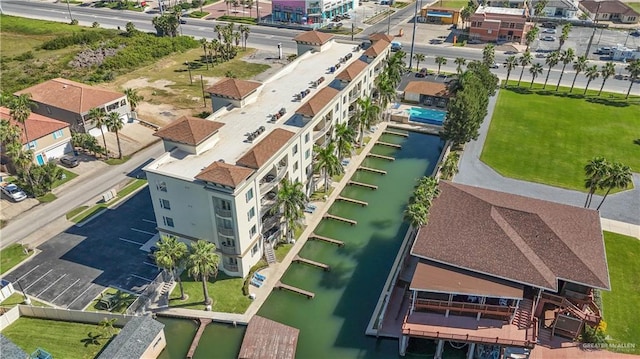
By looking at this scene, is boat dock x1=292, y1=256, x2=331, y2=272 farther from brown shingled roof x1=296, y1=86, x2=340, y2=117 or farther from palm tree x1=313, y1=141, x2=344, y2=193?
brown shingled roof x1=296, y1=86, x2=340, y2=117

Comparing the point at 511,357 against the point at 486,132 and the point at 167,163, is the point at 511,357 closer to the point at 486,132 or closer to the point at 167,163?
the point at 167,163

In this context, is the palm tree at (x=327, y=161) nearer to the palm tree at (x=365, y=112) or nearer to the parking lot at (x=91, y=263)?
the palm tree at (x=365, y=112)

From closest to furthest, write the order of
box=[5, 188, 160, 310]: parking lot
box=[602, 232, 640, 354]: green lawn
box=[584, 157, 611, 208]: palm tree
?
box=[602, 232, 640, 354]: green lawn < box=[5, 188, 160, 310]: parking lot < box=[584, 157, 611, 208]: palm tree

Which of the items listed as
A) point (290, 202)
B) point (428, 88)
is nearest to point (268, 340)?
point (290, 202)

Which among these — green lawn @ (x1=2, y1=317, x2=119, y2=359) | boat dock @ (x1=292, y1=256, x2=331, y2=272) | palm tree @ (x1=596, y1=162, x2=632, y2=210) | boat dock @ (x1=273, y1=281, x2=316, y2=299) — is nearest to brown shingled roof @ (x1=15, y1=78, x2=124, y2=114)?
green lawn @ (x1=2, y1=317, x2=119, y2=359)

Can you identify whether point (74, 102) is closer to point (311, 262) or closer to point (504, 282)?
point (311, 262)

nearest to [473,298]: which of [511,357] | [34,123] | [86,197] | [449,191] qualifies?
[511,357]

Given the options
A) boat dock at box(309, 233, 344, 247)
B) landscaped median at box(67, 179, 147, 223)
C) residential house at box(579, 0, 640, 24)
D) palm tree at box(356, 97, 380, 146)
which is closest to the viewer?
boat dock at box(309, 233, 344, 247)
